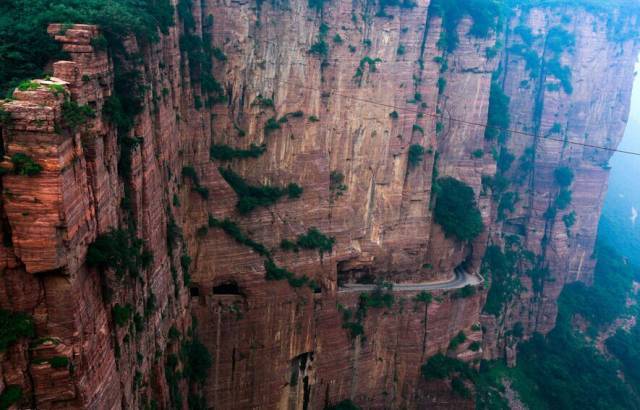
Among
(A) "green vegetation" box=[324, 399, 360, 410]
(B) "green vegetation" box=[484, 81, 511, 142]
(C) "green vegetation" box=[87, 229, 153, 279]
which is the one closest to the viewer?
(C) "green vegetation" box=[87, 229, 153, 279]

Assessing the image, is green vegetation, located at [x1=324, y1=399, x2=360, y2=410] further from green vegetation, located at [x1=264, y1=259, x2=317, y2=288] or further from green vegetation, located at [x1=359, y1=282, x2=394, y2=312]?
green vegetation, located at [x1=264, y1=259, x2=317, y2=288]

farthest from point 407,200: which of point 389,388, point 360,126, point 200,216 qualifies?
point 200,216

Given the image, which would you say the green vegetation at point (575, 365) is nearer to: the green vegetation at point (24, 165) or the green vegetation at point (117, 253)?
the green vegetation at point (117, 253)

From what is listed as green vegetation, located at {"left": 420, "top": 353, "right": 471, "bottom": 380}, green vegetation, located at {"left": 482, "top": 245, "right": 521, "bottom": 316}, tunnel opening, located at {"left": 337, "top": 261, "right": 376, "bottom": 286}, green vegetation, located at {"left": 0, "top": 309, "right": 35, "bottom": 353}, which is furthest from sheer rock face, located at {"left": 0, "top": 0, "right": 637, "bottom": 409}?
green vegetation, located at {"left": 482, "top": 245, "right": 521, "bottom": 316}

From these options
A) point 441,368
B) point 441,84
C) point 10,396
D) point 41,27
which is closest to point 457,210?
point 441,84

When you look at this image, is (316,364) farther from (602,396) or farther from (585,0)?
(585,0)

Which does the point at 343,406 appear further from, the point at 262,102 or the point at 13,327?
the point at 13,327
